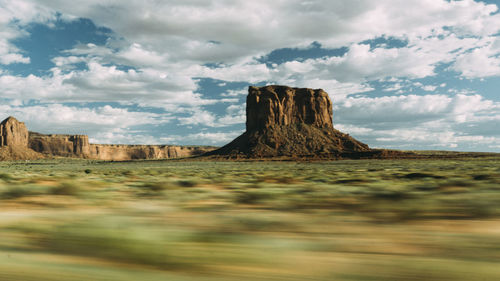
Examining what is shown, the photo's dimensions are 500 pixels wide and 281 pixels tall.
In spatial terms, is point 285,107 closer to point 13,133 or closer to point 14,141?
point 14,141

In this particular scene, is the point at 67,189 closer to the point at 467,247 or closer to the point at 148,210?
the point at 148,210

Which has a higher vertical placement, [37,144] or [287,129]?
[287,129]

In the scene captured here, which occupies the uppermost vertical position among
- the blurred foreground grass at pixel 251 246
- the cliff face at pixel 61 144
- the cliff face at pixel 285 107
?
the cliff face at pixel 285 107

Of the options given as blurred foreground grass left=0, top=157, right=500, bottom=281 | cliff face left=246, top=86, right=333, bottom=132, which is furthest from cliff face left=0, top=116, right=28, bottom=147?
blurred foreground grass left=0, top=157, right=500, bottom=281

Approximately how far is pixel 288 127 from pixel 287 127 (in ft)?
1.02

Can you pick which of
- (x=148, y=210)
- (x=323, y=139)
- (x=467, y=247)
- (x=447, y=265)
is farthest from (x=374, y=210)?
(x=323, y=139)

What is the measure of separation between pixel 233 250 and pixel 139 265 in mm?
469

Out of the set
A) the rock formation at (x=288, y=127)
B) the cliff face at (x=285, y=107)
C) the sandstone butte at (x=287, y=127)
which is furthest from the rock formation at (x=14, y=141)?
the cliff face at (x=285, y=107)

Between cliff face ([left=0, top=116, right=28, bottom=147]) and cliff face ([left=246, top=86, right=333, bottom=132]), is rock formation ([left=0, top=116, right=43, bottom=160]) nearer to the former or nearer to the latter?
cliff face ([left=0, top=116, right=28, bottom=147])

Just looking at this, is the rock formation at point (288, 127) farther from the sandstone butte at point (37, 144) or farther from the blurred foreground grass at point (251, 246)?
the sandstone butte at point (37, 144)

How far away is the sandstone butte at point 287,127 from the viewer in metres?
98.6

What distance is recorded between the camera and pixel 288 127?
110625 millimetres

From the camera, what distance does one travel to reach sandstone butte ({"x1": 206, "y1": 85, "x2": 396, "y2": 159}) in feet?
323

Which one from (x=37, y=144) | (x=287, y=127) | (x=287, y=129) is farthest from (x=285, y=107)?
(x=37, y=144)
